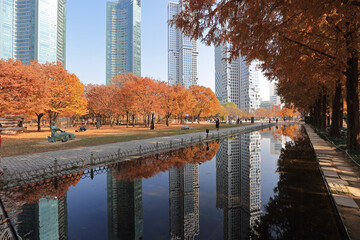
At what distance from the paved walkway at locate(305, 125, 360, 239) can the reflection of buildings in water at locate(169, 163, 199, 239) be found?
12.8ft

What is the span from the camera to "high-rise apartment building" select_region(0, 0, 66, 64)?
122250 mm

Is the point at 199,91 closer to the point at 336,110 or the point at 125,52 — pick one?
the point at 336,110

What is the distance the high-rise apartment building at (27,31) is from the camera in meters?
122

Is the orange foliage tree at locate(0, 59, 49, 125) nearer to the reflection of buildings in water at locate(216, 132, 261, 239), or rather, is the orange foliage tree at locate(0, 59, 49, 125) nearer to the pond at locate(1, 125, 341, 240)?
the pond at locate(1, 125, 341, 240)

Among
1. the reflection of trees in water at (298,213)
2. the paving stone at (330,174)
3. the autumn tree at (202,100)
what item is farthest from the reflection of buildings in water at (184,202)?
the autumn tree at (202,100)

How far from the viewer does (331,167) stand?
9.84m

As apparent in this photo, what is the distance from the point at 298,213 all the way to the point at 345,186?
11.4 feet

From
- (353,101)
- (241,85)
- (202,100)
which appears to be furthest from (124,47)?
(353,101)

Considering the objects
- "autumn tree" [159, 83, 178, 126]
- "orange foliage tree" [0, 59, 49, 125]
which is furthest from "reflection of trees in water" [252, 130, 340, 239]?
"autumn tree" [159, 83, 178, 126]

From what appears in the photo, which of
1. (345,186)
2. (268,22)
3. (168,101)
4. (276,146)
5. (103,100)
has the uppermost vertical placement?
(103,100)

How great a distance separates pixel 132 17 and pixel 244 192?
229 meters

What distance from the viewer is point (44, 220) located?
212 inches

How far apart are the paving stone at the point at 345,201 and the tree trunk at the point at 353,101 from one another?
913 cm

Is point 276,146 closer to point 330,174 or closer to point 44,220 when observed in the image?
point 330,174
